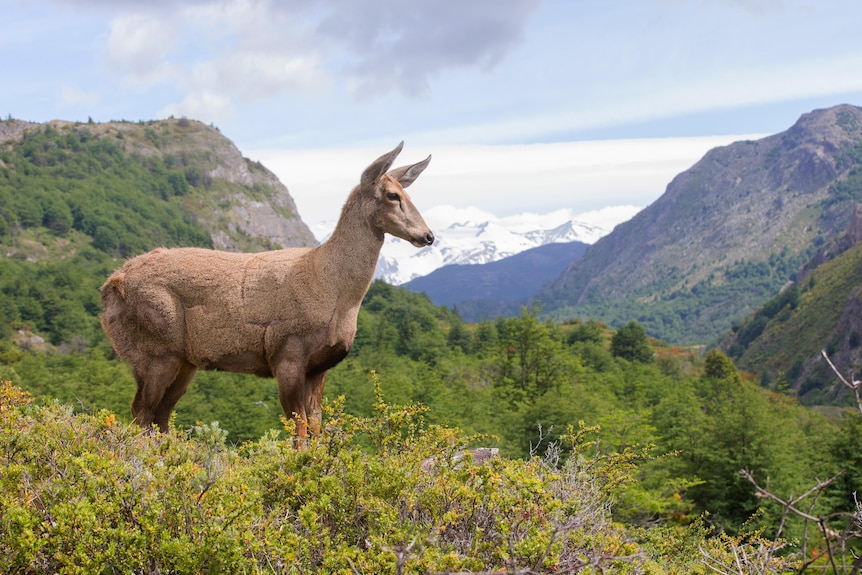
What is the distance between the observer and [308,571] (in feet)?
16.4

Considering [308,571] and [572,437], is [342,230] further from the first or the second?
[308,571]

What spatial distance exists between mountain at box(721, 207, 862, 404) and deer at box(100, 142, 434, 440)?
352 feet

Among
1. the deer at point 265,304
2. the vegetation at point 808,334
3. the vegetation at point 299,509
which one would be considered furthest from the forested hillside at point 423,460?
the vegetation at point 808,334

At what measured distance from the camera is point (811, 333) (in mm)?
142125

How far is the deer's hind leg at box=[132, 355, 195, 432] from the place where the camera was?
856 centimetres

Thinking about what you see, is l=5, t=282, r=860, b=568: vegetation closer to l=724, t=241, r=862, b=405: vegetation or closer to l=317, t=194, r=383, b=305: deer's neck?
l=317, t=194, r=383, b=305: deer's neck

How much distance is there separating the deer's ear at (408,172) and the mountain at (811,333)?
4204 inches

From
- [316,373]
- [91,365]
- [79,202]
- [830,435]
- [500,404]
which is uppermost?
[79,202]

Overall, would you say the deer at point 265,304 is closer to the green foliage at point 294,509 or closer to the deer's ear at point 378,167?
the deer's ear at point 378,167

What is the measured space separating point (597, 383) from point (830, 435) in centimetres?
1707

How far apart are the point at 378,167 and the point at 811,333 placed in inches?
6041

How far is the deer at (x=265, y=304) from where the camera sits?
320 inches

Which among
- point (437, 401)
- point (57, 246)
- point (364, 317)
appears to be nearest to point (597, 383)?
point (437, 401)

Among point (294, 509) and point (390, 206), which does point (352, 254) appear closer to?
point (390, 206)
